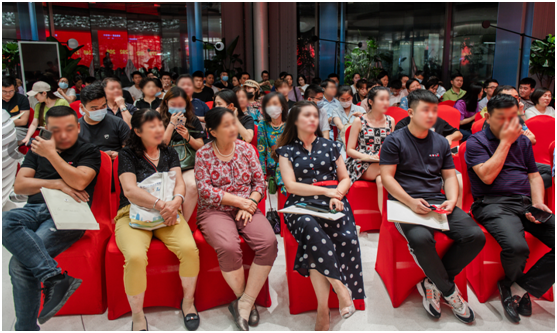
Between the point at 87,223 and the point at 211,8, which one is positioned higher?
the point at 211,8

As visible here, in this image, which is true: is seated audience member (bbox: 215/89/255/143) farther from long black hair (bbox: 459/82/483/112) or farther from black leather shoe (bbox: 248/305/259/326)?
long black hair (bbox: 459/82/483/112)

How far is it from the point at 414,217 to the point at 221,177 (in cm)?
114

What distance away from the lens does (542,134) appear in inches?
119

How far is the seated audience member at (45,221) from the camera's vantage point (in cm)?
181

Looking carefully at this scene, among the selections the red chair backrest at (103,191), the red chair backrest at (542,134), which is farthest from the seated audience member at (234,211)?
the red chair backrest at (542,134)

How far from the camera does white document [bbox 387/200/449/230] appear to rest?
2000 mm

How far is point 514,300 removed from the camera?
204cm

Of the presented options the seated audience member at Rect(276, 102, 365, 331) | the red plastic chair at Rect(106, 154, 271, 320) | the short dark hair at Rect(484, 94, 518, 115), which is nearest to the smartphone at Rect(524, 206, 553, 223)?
the short dark hair at Rect(484, 94, 518, 115)

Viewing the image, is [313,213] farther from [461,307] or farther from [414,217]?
[461,307]

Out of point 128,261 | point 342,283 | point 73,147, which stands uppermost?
point 73,147

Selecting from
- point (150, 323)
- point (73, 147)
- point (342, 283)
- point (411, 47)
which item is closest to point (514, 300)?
point (342, 283)

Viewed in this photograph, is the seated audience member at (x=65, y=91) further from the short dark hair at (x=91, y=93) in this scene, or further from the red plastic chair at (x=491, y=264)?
the red plastic chair at (x=491, y=264)

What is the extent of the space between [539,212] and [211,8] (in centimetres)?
993

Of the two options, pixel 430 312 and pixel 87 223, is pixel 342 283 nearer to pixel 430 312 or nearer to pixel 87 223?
pixel 430 312
